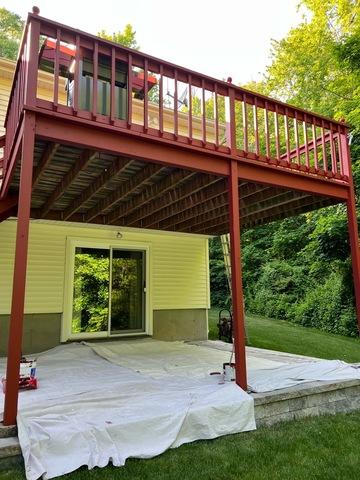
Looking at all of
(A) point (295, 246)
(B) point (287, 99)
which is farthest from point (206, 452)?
(B) point (287, 99)

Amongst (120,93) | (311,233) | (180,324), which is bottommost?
(180,324)

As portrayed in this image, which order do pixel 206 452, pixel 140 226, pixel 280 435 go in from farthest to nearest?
pixel 140 226, pixel 280 435, pixel 206 452

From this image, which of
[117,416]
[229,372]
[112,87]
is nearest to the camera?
[117,416]

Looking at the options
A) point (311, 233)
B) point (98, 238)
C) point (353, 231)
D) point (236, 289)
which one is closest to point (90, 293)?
point (98, 238)

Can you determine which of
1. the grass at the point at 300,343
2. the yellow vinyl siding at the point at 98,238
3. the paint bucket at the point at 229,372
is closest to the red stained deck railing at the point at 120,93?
the yellow vinyl siding at the point at 98,238

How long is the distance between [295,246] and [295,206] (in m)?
9.71

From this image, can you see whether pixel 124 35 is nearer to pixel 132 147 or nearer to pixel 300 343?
pixel 300 343

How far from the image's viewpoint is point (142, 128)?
136 inches

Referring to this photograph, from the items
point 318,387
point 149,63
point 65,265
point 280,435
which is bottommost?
point 280,435

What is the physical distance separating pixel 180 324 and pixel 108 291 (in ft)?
5.85

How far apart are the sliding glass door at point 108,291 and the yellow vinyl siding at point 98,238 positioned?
26 cm

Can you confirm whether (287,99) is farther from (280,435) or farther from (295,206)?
(280,435)

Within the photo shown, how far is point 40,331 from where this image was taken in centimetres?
613

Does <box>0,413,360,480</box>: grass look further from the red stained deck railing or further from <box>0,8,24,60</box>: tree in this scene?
<box>0,8,24,60</box>: tree
